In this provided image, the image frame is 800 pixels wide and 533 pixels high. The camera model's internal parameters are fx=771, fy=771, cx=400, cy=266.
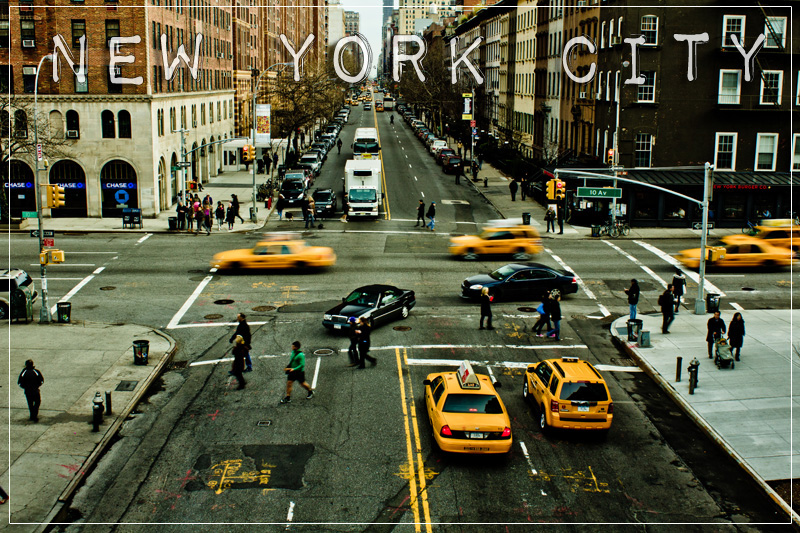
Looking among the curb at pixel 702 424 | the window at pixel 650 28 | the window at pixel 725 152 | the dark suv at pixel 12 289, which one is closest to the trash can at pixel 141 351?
the dark suv at pixel 12 289

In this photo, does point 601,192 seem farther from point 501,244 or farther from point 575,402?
point 575,402

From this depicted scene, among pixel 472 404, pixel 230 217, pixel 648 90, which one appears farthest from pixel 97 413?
pixel 648 90

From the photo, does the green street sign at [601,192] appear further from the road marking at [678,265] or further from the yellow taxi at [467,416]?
the yellow taxi at [467,416]

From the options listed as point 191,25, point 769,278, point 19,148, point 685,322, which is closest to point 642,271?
point 769,278

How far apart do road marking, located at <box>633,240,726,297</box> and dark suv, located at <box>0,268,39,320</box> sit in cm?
2681

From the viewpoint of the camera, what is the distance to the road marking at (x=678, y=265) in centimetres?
3278

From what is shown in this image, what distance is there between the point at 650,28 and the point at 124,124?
112ft

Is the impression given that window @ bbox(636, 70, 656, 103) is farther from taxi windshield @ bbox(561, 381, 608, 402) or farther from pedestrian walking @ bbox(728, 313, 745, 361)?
taxi windshield @ bbox(561, 381, 608, 402)

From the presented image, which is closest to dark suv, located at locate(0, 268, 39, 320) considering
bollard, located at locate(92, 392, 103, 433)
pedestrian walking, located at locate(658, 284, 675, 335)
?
bollard, located at locate(92, 392, 103, 433)

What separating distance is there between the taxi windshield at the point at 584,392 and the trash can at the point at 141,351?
1188 centimetres

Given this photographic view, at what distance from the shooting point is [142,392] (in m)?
20.3

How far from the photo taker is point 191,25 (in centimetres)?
6225

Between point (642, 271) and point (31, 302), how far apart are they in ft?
84.3

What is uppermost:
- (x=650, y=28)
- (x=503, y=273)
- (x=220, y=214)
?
(x=650, y=28)
